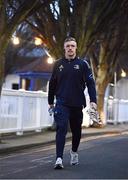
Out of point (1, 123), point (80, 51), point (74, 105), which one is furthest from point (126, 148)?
point (80, 51)

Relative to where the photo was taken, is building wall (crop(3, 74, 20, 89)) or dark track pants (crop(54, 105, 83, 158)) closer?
dark track pants (crop(54, 105, 83, 158))

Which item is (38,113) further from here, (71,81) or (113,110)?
(113,110)

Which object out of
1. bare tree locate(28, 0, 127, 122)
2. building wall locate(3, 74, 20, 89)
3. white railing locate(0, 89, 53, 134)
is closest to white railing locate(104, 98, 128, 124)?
bare tree locate(28, 0, 127, 122)

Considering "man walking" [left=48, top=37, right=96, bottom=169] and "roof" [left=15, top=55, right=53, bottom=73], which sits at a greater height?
"roof" [left=15, top=55, right=53, bottom=73]

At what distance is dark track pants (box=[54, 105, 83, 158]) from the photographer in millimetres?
9320

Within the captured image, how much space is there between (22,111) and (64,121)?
8.78 meters

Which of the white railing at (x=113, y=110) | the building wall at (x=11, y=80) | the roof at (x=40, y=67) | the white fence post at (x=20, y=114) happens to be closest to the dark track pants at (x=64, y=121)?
the white fence post at (x=20, y=114)

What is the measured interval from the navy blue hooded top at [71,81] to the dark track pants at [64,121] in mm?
117

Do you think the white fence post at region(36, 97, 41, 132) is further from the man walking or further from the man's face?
the man's face

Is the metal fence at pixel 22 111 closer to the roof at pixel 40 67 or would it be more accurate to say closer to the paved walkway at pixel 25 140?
the paved walkway at pixel 25 140

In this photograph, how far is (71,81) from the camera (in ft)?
30.9

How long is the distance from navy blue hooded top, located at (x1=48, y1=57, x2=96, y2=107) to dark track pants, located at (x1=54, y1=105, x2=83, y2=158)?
12 centimetres

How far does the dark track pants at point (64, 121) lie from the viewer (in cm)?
932

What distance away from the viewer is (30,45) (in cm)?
4944
